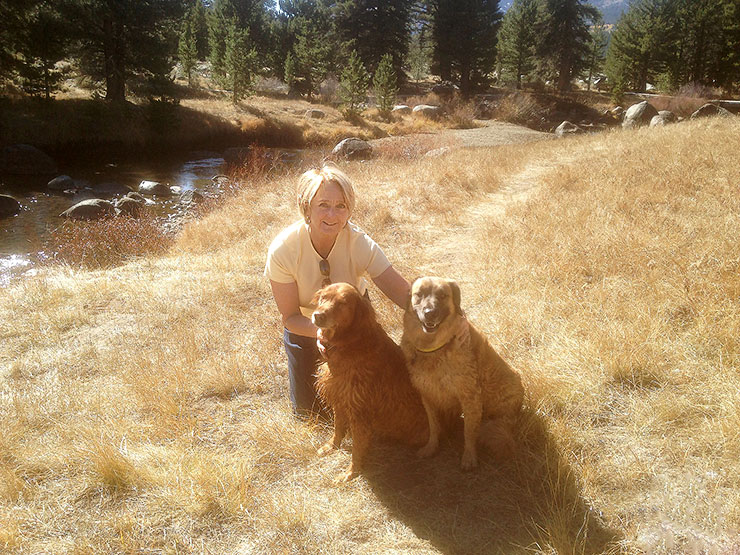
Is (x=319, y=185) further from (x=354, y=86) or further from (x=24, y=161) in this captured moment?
(x=354, y=86)

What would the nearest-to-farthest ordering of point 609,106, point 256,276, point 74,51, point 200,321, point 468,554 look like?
point 468,554 < point 200,321 < point 256,276 < point 74,51 < point 609,106

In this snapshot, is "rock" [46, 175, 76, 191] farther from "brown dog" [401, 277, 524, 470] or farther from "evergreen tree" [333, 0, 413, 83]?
"evergreen tree" [333, 0, 413, 83]

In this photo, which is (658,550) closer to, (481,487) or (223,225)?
(481,487)

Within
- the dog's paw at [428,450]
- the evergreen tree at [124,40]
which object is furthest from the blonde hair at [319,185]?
the evergreen tree at [124,40]

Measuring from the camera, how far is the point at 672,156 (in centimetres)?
925

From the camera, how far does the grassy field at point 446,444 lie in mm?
2635

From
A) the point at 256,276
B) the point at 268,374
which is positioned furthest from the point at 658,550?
the point at 256,276

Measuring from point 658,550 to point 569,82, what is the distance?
4664 centimetres

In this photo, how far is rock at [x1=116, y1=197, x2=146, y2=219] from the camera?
515 inches

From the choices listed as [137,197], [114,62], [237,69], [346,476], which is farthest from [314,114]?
[346,476]

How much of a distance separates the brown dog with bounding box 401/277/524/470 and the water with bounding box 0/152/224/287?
336 inches

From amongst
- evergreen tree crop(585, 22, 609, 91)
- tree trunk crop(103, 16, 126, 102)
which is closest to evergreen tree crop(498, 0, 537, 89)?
evergreen tree crop(585, 22, 609, 91)

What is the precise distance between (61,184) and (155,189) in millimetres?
3104

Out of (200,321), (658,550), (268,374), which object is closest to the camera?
(658,550)
